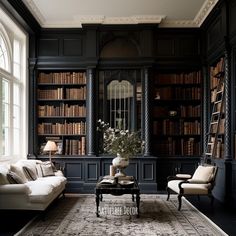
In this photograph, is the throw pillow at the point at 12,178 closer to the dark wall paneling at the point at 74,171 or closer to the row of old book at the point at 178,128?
the dark wall paneling at the point at 74,171

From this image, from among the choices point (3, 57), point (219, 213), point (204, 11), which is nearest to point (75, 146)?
point (3, 57)

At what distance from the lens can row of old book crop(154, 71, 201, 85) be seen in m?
8.53

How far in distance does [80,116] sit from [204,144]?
296 cm

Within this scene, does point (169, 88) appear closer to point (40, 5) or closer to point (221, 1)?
point (221, 1)

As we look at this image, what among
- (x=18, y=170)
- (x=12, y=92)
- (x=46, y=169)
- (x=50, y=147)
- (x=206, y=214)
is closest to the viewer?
(x=206, y=214)

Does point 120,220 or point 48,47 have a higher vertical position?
point 48,47

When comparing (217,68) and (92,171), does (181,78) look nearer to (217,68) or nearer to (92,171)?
(217,68)

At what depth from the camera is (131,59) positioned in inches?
330

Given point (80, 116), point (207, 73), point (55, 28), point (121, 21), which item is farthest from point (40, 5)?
point (207, 73)

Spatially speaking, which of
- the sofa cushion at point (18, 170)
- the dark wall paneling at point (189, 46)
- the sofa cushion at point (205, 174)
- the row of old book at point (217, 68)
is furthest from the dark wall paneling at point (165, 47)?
the sofa cushion at point (18, 170)

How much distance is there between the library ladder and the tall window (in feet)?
13.5

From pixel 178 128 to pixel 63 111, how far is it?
276 cm

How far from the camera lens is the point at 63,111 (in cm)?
848

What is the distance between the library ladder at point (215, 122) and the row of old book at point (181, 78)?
916 mm
